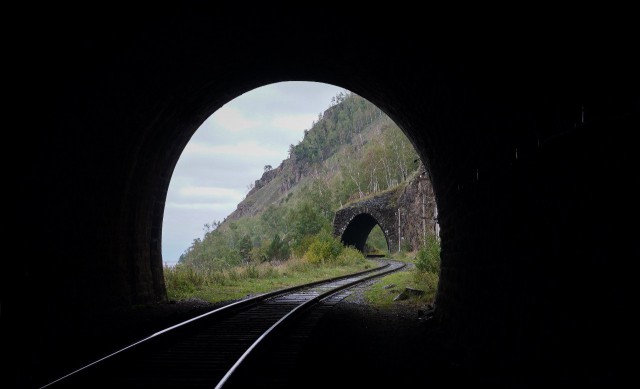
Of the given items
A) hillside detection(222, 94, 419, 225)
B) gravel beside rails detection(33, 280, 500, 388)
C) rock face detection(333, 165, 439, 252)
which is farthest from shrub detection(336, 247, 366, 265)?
hillside detection(222, 94, 419, 225)

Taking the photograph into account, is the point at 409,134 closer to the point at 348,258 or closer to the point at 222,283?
the point at 222,283

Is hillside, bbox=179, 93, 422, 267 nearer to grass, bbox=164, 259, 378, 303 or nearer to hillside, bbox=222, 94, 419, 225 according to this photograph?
hillside, bbox=222, 94, 419, 225

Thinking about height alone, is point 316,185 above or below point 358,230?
above

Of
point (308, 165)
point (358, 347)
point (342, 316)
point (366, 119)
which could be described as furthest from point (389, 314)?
point (366, 119)

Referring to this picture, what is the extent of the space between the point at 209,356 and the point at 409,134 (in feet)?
20.5

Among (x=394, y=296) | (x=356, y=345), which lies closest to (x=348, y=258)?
(x=394, y=296)

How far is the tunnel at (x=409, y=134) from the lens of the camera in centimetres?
353

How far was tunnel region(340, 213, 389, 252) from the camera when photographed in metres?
42.5

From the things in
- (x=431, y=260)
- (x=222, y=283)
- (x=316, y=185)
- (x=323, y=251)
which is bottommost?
(x=222, y=283)

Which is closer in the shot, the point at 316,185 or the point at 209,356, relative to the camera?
the point at 209,356

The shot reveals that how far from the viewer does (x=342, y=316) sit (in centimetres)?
937

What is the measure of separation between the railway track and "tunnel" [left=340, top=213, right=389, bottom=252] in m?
32.8

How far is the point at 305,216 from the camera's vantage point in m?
44.8

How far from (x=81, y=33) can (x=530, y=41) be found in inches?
205
